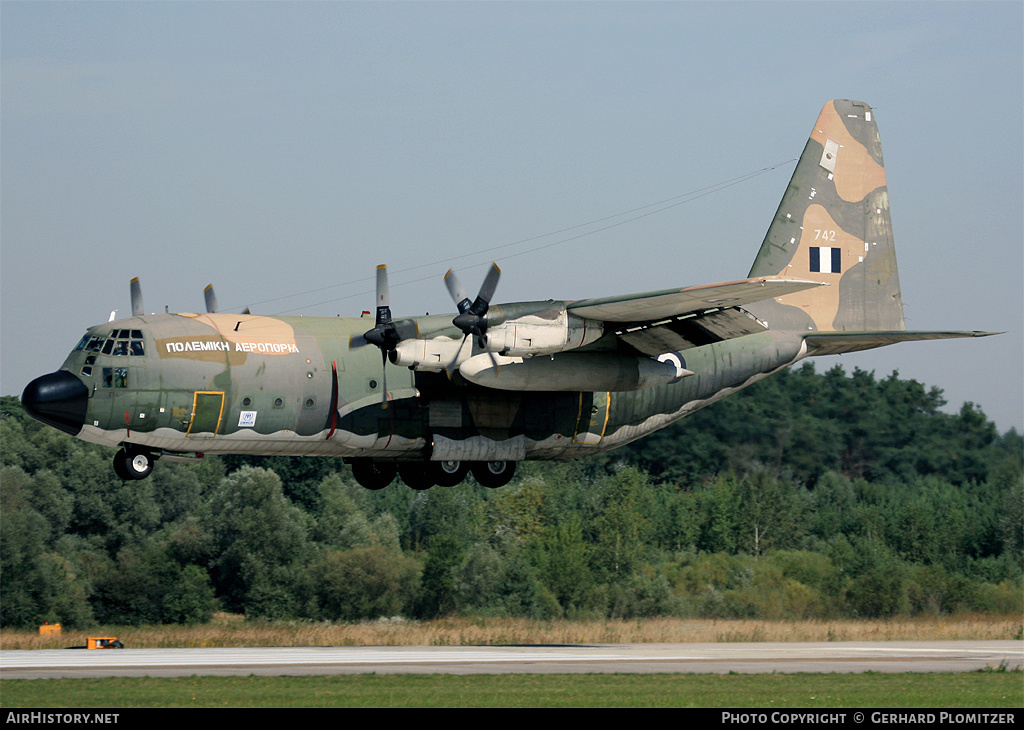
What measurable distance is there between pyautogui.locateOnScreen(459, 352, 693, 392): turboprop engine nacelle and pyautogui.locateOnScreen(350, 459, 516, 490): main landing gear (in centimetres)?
303

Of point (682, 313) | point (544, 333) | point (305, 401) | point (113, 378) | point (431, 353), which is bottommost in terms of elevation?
point (305, 401)

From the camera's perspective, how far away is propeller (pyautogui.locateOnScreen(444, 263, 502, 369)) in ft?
78.4

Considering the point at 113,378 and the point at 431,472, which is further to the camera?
the point at 431,472

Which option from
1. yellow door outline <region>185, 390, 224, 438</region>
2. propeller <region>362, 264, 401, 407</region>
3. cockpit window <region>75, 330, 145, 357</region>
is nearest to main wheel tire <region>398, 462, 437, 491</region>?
propeller <region>362, 264, 401, 407</region>

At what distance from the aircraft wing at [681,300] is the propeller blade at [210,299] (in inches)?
308

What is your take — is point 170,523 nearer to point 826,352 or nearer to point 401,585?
point 401,585

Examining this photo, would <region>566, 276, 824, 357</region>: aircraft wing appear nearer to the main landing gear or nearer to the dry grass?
the main landing gear

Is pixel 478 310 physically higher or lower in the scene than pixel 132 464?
higher

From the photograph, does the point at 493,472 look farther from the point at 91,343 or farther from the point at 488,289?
the point at 91,343

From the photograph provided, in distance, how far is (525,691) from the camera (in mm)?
20141

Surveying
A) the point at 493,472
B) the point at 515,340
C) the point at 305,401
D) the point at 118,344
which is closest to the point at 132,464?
the point at 118,344

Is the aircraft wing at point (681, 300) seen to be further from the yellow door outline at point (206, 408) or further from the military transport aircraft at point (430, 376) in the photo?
the yellow door outline at point (206, 408)

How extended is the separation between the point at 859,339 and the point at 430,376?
10291 mm

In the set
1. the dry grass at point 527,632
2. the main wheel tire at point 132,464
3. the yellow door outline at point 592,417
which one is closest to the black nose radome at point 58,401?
the main wheel tire at point 132,464
